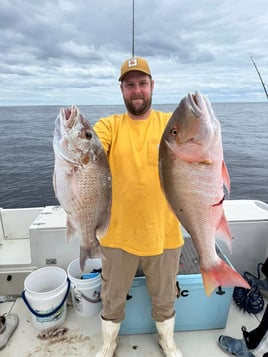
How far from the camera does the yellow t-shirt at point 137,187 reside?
216 centimetres

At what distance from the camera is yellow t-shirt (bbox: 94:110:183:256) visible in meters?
2.16

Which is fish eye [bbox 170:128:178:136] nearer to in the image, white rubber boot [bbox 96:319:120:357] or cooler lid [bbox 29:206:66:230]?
white rubber boot [bbox 96:319:120:357]

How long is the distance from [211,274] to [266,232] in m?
1.99

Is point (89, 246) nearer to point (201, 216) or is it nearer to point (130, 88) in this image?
point (201, 216)

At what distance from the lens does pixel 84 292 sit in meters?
3.09

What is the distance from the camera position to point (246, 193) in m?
12.3

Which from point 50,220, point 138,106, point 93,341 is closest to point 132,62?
point 138,106

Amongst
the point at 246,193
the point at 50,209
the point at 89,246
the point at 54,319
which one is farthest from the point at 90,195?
the point at 246,193

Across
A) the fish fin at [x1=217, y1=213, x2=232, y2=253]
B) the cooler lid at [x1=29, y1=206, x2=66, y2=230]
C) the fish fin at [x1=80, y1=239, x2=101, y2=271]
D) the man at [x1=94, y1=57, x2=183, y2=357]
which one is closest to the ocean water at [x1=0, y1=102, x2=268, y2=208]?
the cooler lid at [x1=29, y1=206, x2=66, y2=230]

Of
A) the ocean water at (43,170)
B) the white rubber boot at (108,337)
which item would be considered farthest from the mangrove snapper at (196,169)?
the ocean water at (43,170)

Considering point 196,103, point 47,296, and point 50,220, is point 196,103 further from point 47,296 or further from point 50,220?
point 50,220

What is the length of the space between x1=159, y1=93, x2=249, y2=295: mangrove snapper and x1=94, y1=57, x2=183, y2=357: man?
0.43 metres

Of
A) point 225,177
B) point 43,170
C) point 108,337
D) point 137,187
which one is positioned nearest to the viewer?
point 225,177

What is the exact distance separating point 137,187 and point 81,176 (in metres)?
0.61
